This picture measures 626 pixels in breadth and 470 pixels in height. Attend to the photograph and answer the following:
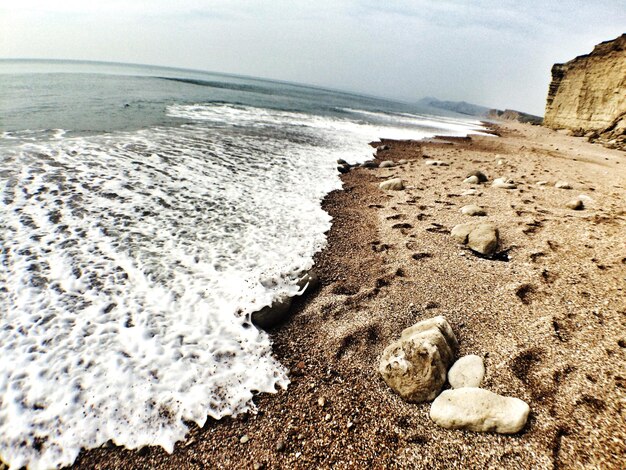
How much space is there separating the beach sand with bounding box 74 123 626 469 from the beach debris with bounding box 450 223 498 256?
0.19m

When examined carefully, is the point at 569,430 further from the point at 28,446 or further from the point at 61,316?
the point at 61,316

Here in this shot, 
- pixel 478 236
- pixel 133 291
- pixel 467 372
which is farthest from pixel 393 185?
pixel 133 291

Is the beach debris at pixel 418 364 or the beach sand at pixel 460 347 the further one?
the beach debris at pixel 418 364

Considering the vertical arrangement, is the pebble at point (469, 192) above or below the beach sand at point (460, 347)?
above

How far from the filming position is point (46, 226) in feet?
18.9

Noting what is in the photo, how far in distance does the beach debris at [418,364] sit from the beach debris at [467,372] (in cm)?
8

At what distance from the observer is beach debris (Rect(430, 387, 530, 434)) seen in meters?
2.65

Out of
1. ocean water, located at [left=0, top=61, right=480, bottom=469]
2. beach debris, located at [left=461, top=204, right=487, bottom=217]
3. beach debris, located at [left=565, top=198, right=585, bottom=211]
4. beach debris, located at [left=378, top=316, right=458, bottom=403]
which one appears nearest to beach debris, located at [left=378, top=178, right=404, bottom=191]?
ocean water, located at [left=0, top=61, right=480, bottom=469]

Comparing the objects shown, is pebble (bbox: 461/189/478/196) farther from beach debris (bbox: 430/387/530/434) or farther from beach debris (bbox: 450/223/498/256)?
beach debris (bbox: 430/387/530/434)

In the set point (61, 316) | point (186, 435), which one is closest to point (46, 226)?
point (61, 316)

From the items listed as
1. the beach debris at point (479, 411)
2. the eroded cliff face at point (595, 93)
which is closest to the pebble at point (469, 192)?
the beach debris at point (479, 411)

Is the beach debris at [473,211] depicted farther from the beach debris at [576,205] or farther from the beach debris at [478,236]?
the beach debris at [576,205]

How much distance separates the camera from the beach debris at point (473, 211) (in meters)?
7.11

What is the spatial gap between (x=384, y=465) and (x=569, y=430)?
65.8 inches
